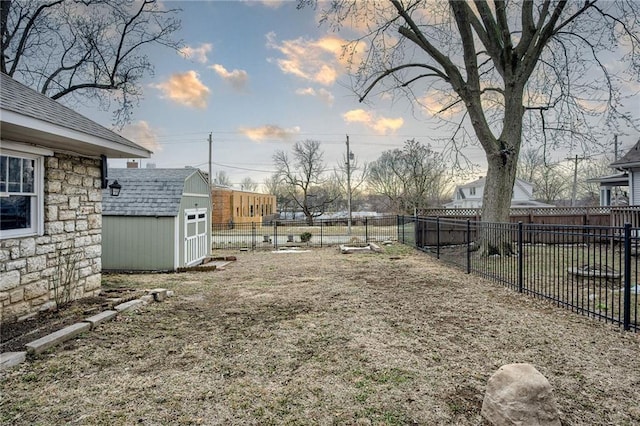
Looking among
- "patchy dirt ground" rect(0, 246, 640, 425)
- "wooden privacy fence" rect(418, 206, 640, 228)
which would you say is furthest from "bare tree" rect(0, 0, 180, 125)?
"wooden privacy fence" rect(418, 206, 640, 228)

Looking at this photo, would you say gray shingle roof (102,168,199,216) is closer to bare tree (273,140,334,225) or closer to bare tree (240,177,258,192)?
bare tree (273,140,334,225)

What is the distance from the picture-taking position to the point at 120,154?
19.7ft

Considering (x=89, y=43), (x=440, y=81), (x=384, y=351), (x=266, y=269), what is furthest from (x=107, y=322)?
(x=89, y=43)

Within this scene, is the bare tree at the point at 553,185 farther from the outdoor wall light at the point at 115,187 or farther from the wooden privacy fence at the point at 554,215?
the outdoor wall light at the point at 115,187

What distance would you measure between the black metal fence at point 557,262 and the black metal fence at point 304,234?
383 cm

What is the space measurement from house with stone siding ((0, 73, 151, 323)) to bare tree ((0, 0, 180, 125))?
9.04 m

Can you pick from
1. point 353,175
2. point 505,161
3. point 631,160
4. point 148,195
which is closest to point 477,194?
point 353,175

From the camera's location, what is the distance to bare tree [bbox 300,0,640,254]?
374 inches

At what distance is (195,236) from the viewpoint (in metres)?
10.6

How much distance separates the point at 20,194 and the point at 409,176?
2742cm

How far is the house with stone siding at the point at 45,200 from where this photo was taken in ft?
13.4

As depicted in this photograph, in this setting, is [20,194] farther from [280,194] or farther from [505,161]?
[280,194]

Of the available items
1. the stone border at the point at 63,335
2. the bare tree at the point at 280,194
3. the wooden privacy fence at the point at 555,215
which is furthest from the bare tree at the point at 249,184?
the stone border at the point at 63,335

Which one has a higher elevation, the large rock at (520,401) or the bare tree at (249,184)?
the bare tree at (249,184)
